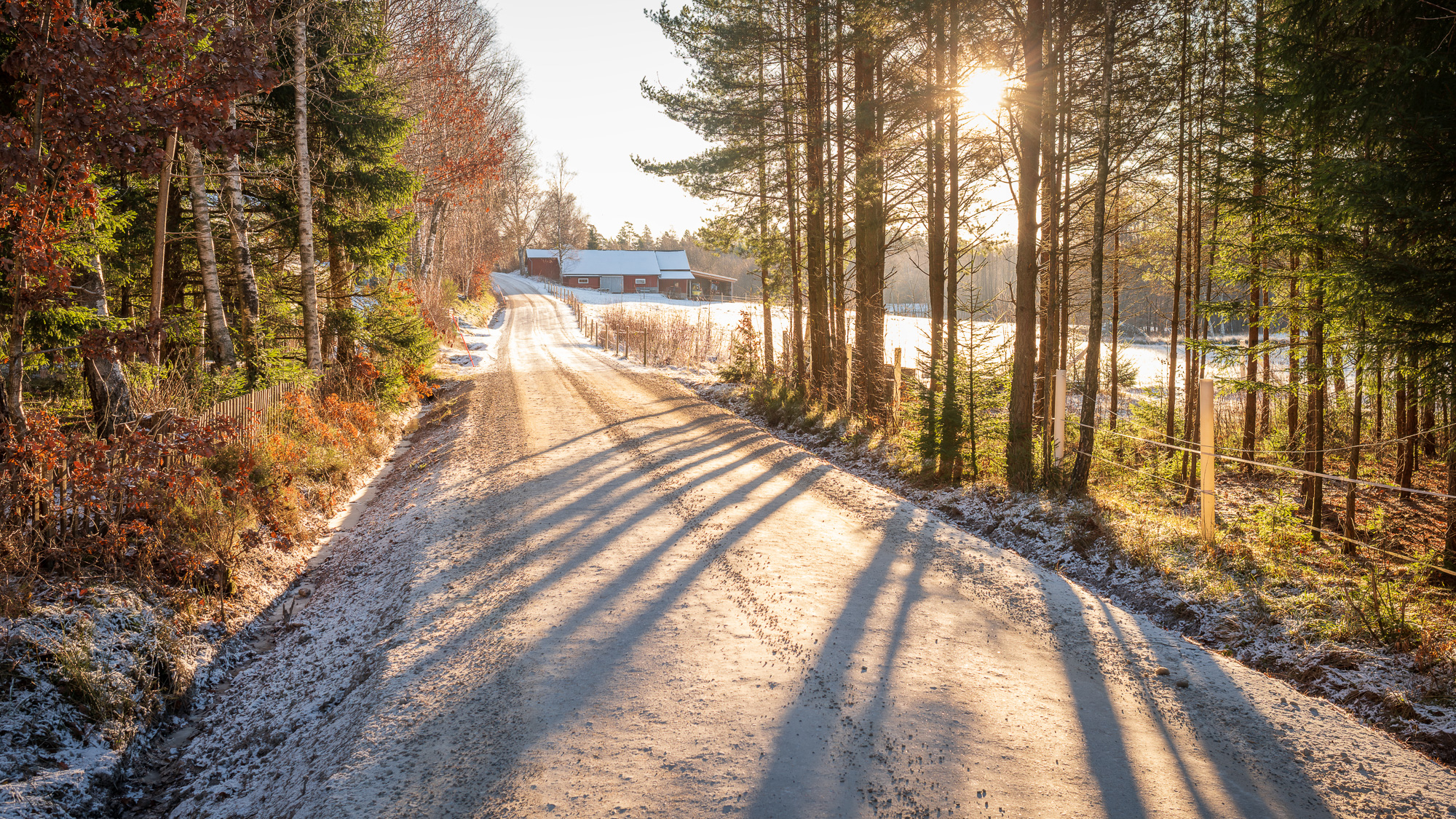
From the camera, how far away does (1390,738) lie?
3846 millimetres

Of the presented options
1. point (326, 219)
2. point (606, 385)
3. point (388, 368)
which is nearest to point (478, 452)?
point (388, 368)

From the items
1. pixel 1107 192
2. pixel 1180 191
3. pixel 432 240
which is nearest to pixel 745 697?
pixel 1107 192

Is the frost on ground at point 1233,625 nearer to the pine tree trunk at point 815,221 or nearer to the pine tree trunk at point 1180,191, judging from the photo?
the pine tree trunk at point 1180,191

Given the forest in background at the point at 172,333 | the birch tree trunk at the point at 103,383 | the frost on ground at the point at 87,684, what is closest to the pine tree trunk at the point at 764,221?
the forest in background at the point at 172,333

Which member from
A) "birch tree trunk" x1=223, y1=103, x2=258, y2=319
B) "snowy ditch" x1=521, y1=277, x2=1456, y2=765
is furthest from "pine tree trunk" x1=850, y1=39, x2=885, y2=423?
"birch tree trunk" x1=223, y1=103, x2=258, y2=319

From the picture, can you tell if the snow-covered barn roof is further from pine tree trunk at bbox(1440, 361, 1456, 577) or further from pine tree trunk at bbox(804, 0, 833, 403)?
pine tree trunk at bbox(1440, 361, 1456, 577)

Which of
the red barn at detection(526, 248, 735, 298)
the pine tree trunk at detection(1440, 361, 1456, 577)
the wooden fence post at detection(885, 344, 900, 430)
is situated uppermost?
the red barn at detection(526, 248, 735, 298)

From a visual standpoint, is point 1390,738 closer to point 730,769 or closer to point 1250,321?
point 730,769

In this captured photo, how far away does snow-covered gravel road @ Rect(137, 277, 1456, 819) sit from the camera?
3.35m

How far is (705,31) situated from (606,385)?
28.9ft

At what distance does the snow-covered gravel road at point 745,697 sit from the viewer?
11.0 feet

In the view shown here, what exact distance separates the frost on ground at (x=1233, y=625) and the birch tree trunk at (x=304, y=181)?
33.6ft

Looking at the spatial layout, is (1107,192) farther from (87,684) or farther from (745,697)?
(87,684)

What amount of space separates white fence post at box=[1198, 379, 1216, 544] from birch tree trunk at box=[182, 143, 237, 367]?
1151cm
